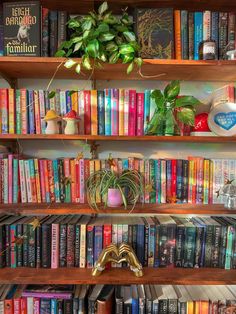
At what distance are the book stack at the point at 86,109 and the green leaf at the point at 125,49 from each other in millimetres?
181

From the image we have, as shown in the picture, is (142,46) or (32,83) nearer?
(142,46)

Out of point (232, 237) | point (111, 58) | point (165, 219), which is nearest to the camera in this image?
point (111, 58)

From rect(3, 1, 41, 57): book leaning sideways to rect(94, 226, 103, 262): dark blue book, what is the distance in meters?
0.83

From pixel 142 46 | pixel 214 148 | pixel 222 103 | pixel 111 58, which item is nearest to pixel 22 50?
pixel 111 58

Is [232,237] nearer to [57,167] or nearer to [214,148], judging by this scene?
[214,148]

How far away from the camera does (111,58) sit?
1093 millimetres

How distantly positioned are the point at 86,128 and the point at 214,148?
0.69 meters

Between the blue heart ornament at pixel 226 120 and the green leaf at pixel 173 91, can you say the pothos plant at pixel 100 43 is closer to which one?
the green leaf at pixel 173 91

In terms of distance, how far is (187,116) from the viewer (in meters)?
1.15

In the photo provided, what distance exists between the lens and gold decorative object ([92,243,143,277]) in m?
1.14

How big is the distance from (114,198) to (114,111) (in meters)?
0.40

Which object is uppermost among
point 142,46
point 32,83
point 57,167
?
point 142,46

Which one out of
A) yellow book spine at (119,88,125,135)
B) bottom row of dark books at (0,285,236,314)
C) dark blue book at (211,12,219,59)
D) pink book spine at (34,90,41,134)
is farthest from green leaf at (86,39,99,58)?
bottom row of dark books at (0,285,236,314)

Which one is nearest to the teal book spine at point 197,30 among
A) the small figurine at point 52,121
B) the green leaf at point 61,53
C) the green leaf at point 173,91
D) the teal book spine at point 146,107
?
the green leaf at point 173,91
